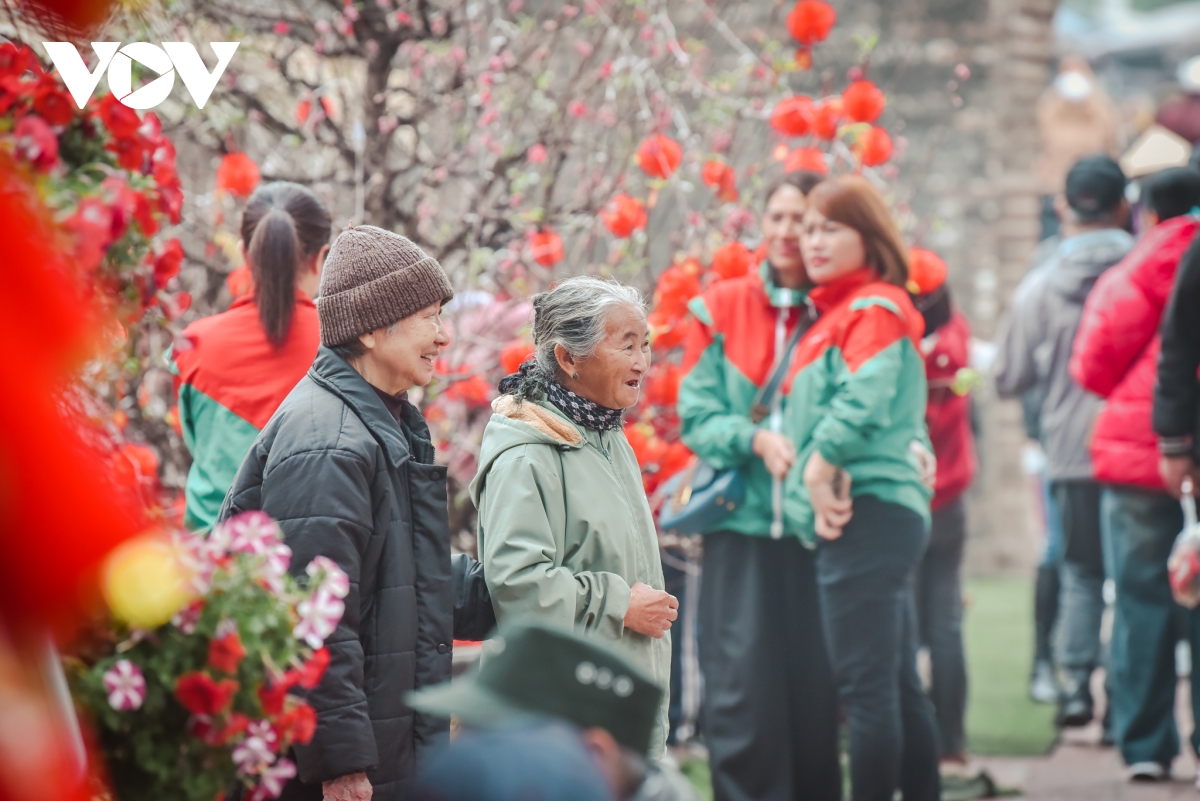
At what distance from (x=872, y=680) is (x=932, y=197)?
8.44 m

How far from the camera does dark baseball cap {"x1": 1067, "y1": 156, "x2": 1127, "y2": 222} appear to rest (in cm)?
612

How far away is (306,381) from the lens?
2.92 metres

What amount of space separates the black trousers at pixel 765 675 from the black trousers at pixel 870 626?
316 mm

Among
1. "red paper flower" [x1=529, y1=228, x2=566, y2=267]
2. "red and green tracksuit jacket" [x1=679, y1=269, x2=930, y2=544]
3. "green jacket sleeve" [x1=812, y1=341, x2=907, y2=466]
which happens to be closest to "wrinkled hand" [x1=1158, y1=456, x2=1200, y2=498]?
"red and green tracksuit jacket" [x1=679, y1=269, x2=930, y2=544]

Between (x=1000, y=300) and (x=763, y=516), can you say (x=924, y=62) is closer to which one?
(x=1000, y=300)

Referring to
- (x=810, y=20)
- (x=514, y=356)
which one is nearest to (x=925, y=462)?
(x=514, y=356)

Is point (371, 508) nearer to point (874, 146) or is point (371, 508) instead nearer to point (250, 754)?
point (250, 754)

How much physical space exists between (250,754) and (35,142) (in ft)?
2.94

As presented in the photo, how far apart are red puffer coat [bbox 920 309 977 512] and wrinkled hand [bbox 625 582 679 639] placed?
2.79 metres

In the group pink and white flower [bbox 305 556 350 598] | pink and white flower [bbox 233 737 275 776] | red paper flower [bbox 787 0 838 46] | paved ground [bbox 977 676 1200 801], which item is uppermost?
red paper flower [bbox 787 0 838 46]

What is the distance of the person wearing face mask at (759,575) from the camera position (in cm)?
438

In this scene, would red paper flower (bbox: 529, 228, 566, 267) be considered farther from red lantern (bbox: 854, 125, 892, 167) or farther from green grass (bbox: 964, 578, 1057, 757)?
green grass (bbox: 964, 578, 1057, 757)

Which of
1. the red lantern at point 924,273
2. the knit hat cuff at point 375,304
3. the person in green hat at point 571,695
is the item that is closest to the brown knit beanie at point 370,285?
the knit hat cuff at point 375,304

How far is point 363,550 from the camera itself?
107 inches
